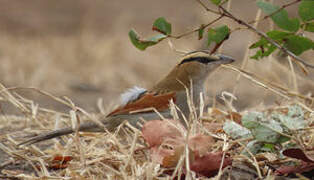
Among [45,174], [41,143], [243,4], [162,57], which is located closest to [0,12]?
[162,57]

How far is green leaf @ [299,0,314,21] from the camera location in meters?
3.19

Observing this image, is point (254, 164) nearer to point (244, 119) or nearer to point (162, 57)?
point (244, 119)

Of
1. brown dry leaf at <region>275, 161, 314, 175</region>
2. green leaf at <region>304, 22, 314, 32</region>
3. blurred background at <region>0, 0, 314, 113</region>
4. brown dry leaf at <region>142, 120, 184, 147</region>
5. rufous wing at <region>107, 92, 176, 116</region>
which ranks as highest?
blurred background at <region>0, 0, 314, 113</region>

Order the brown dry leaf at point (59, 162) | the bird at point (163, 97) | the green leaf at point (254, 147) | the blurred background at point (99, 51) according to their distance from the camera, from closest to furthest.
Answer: the green leaf at point (254, 147) → the brown dry leaf at point (59, 162) → the bird at point (163, 97) → the blurred background at point (99, 51)

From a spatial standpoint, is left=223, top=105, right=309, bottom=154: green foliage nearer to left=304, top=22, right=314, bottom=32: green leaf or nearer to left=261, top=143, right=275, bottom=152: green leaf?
left=261, top=143, right=275, bottom=152: green leaf

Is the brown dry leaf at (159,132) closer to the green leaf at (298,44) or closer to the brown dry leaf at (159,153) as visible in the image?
the brown dry leaf at (159,153)

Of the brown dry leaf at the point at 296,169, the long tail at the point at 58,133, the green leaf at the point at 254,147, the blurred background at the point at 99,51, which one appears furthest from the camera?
the blurred background at the point at 99,51

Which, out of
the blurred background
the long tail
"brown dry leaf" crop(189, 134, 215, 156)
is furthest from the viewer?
the blurred background

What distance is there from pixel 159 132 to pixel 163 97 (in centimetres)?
168

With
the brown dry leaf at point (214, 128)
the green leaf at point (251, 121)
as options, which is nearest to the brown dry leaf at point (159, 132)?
the green leaf at point (251, 121)

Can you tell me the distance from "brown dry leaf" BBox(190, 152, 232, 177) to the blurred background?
3.11 m

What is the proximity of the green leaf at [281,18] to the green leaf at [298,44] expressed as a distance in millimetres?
65

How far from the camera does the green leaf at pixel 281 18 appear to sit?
3.14 meters

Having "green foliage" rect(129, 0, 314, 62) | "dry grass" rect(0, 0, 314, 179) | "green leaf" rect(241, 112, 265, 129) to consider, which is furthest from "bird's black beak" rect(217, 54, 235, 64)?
"green leaf" rect(241, 112, 265, 129)
